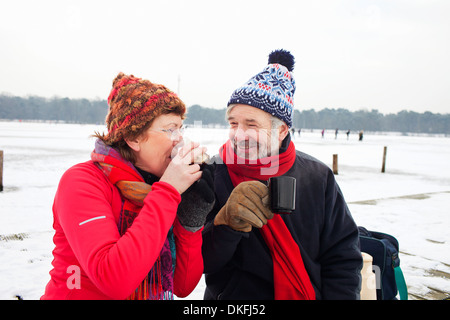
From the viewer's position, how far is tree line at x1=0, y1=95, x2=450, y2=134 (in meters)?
133

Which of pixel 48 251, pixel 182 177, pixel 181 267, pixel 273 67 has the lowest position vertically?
pixel 48 251

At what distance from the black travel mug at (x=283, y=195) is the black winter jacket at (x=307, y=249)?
33cm

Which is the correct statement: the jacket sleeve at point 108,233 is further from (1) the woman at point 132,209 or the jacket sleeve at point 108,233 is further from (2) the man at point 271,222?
(2) the man at point 271,222

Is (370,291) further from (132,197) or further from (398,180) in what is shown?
(398,180)

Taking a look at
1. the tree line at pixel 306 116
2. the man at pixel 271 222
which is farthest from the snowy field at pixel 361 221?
the tree line at pixel 306 116

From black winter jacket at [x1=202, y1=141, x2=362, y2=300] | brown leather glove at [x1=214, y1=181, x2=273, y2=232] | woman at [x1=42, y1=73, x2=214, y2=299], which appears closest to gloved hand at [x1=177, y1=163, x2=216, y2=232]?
woman at [x1=42, y1=73, x2=214, y2=299]

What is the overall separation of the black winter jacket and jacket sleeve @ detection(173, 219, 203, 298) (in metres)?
0.12

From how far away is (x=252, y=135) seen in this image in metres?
1.85

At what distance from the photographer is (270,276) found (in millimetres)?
1716

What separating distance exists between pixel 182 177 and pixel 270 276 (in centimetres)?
81

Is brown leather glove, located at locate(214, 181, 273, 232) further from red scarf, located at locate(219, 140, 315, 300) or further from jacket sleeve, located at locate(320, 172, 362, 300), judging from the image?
jacket sleeve, located at locate(320, 172, 362, 300)
